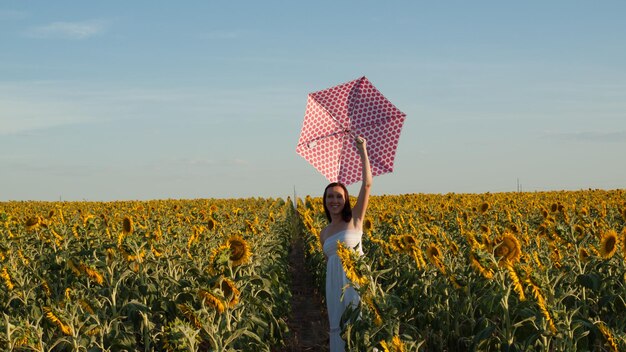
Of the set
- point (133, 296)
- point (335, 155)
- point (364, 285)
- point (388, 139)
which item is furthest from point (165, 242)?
point (364, 285)

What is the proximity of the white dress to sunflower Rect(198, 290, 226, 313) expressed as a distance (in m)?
1.97

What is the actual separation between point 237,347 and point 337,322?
1.31 meters

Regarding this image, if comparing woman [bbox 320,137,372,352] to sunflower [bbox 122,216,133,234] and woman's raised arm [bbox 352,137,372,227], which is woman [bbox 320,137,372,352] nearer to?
woman's raised arm [bbox 352,137,372,227]

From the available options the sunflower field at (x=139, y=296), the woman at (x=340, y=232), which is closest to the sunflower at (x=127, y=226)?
the sunflower field at (x=139, y=296)

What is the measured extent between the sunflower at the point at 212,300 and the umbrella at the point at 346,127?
2.96 m

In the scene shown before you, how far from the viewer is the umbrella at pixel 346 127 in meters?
7.80

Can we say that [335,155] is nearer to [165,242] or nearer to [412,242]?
[412,242]

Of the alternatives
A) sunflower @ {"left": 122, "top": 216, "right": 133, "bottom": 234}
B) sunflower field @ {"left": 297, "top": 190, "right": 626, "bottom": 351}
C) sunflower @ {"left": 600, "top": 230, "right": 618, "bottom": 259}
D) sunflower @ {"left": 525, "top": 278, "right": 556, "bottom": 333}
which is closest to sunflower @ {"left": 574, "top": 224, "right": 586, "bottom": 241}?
sunflower field @ {"left": 297, "top": 190, "right": 626, "bottom": 351}

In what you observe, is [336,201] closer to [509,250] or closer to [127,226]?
[509,250]

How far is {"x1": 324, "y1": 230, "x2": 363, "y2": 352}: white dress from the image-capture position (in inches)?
268

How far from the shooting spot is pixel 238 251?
5.92m

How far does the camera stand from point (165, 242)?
8836 mm

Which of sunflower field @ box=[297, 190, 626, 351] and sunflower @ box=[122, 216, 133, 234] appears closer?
sunflower field @ box=[297, 190, 626, 351]

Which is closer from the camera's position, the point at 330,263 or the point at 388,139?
the point at 330,263
